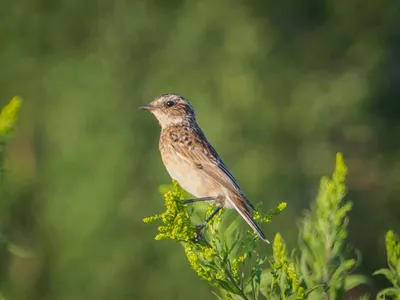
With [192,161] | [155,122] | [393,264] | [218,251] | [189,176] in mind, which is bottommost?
[393,264]

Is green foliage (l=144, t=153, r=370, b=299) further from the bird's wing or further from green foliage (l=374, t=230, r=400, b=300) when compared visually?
the bird's wing

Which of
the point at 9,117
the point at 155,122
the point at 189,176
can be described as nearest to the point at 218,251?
the point at 9,117

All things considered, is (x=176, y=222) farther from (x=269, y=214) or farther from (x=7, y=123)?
(x=7, y=123)

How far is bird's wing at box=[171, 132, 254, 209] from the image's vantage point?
5.21m

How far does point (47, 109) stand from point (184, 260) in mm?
2698

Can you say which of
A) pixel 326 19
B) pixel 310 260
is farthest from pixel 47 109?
pixel 310 260

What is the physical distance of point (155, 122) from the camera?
37.7 feet

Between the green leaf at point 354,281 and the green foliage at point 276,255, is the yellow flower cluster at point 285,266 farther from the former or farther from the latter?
the green leaf at point 354,281

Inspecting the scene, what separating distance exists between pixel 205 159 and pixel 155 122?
6.04m

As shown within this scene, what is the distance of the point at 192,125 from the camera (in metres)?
6.15

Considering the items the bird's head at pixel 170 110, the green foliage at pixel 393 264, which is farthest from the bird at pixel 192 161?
the green foliage at pixel 393 264

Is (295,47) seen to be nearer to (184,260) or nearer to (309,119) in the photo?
(309,119)

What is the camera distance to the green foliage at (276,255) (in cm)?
312

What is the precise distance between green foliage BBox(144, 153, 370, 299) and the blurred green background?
19.4ft
